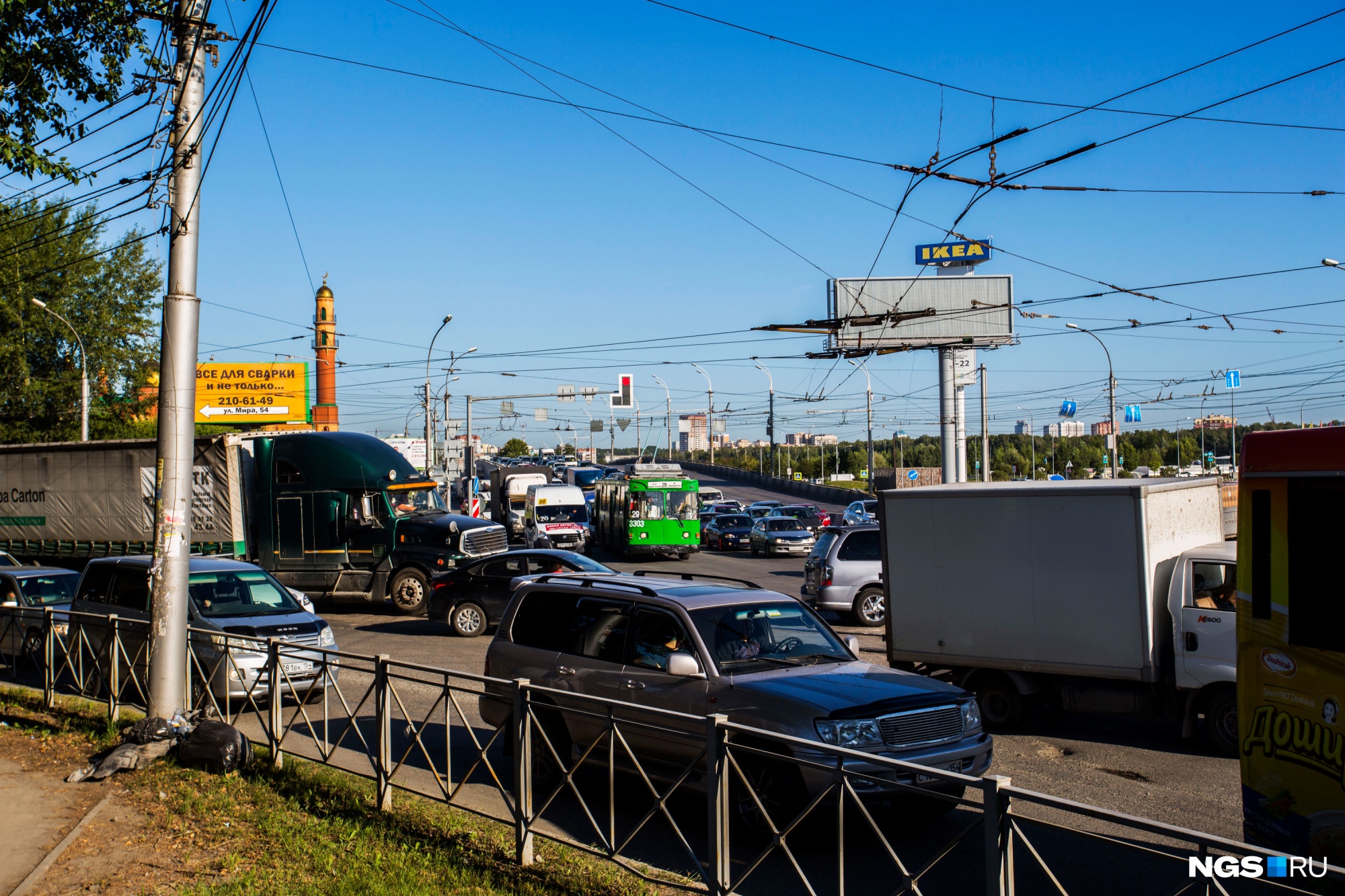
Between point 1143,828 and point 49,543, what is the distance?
27.6 m

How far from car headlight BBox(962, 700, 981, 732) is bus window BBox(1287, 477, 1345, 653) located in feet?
8.10

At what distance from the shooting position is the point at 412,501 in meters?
23.4

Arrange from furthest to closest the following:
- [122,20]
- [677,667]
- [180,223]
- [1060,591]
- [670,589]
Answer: [122,20]
[1060,591]
[180,223]
[670,589]
[677,667]

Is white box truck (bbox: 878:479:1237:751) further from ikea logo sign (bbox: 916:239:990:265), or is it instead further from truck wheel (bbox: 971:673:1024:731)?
ikea logo sign (bbox: 916:239:990:265)

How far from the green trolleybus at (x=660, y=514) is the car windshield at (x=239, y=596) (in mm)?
21083

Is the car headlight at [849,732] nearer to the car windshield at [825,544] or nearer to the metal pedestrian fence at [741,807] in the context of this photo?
the metal pedestrian fence at [741,807]

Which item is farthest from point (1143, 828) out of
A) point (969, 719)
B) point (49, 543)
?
point (49, 543)

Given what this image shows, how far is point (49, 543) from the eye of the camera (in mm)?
A: 24938

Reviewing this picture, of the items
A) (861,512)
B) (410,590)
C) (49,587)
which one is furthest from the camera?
(861,512)

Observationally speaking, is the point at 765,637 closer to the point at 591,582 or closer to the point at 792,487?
the point at 591,582

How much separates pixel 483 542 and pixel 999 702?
14.4 m

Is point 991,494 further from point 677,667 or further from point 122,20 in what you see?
point 122,20

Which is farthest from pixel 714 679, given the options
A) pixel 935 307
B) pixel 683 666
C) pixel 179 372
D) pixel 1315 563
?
pixel 935 307

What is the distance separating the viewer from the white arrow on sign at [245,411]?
55.3m
